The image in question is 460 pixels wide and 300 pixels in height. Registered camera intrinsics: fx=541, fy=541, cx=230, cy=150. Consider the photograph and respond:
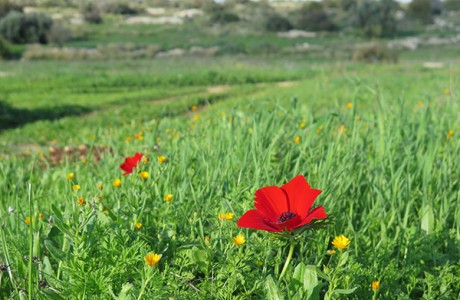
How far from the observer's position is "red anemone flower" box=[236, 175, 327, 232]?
127 centimetres

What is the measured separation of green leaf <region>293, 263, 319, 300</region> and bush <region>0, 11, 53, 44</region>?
1418 inches

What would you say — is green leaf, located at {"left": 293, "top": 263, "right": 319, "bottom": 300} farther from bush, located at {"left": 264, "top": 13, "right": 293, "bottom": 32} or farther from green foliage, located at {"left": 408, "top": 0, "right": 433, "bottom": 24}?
green foliage, located at {"left": 408, "top": 0, "right": 433, "bottom": 24}

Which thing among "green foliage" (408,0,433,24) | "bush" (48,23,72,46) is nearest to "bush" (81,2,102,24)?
"bush" (48,23,72,46)

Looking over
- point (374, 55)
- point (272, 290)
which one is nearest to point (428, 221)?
point (272, 290)

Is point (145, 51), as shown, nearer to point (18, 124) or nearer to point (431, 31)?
point (18, 124)

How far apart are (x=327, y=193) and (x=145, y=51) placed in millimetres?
29854

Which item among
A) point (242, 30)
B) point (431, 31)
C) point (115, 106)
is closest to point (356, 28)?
point (431, 31)

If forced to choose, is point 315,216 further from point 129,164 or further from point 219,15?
point 219,15

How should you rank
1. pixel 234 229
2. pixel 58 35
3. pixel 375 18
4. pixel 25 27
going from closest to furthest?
pixel 234 229, pixel 58 35, pixel 25 27, pixel 375 18

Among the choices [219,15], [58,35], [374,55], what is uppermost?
[219,15]

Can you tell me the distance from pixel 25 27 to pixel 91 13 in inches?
354

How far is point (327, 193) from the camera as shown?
6.84ft

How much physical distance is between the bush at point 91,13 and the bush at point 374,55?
22578 millimetres

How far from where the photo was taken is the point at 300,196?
4.58 ft
